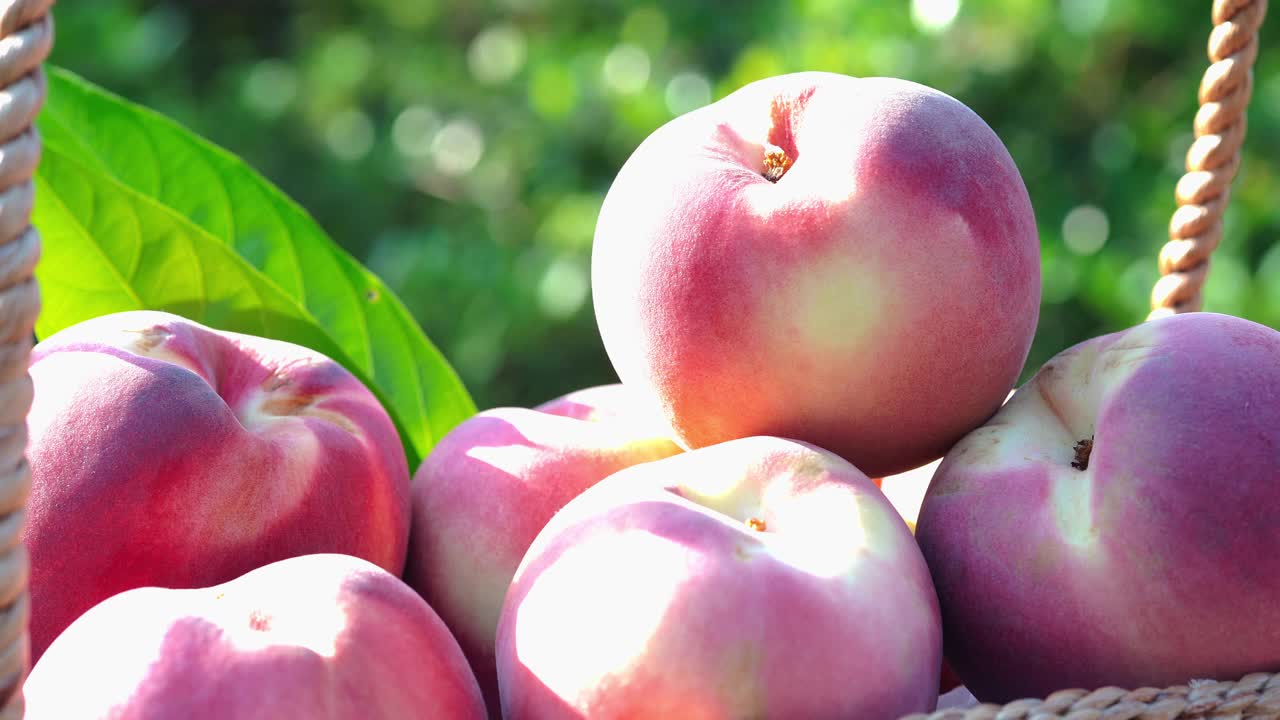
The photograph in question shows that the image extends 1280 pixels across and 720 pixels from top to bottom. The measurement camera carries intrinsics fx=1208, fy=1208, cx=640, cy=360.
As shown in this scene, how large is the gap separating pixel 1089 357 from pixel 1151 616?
5.1 inches

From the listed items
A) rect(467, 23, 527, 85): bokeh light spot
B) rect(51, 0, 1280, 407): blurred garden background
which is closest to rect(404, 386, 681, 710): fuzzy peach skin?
rect(51, 0, 1280, 407): blurred garden background

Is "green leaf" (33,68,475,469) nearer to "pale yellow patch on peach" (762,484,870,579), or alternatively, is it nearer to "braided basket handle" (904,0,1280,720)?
"pale yellow patch on peach" (762,484,870,579)

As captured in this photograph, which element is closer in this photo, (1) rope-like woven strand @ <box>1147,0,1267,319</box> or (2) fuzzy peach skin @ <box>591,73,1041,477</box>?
(2) fuzzy peach skin @ <box>591,73,1041,477</box>

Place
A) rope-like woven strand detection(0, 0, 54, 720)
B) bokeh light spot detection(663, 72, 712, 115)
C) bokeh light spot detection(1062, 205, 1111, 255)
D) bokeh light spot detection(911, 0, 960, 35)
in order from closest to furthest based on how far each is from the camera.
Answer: rope-like woven strand detection(0, 0, 54, 720)
bokeh light spot detection(911, 0, 960, 35)
bokeh light spot detection(1062, 205, 1111, 255)
bokeh light spot detection(663, 72, 712, 115)

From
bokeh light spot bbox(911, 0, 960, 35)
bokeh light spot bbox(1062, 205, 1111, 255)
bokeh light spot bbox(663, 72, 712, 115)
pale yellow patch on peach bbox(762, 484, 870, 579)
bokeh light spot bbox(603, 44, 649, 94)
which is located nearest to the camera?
pale yellow patch on peach bbox(762, 484, 870, 579)

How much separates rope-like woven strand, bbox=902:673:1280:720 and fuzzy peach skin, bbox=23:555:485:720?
170mm

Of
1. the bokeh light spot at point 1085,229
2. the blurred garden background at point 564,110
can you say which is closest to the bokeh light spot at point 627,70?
the blurred garden background at point 564,110

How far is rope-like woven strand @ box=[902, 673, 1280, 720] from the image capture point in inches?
16.1

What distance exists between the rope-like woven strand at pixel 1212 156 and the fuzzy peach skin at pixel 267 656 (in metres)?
0.45

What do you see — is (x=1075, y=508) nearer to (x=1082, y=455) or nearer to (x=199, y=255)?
(x=1082, y=455)

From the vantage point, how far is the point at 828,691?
1.36 feet

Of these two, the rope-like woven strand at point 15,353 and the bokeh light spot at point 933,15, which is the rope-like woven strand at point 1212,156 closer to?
the rope-like woven strand at point 15,353

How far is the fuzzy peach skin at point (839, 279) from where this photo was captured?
51 centimetres

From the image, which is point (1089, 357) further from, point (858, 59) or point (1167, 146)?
point (1167, 146)
